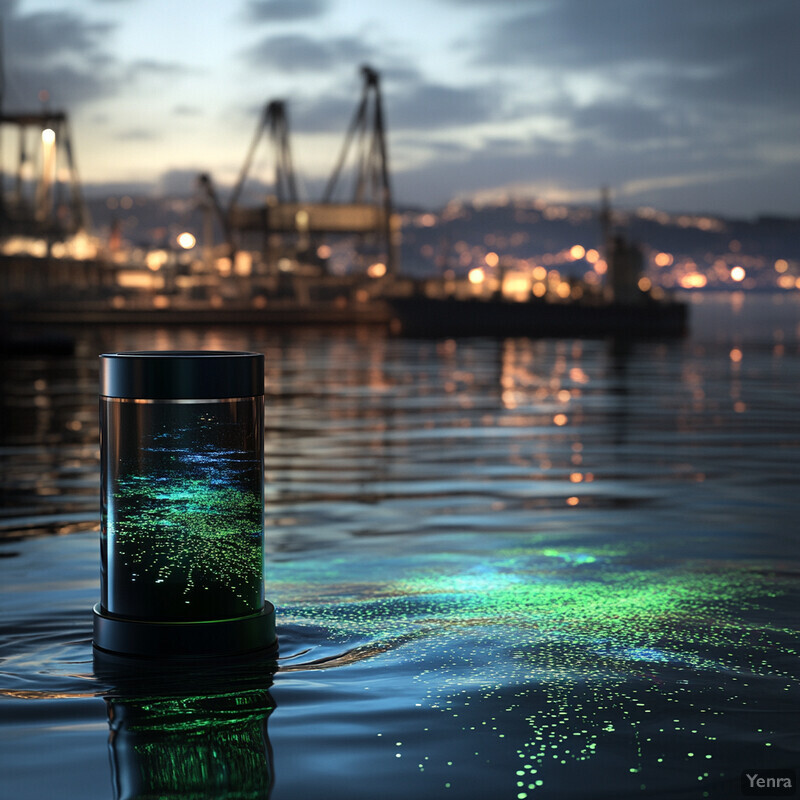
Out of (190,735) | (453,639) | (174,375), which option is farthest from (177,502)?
(453,639)

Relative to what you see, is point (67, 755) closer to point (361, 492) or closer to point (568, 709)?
point (568, 709)

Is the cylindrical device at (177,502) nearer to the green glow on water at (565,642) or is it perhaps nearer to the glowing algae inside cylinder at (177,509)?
the glowing algae inside cylinder at (177,509)

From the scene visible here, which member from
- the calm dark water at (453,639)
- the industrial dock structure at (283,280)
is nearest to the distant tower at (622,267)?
the industrial dock structure at (283,280)

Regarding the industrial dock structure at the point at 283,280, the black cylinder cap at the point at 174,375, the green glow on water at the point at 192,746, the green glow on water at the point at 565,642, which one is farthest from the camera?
the industrial dock structure at the point at 283,280

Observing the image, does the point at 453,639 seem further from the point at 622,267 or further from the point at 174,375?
the point at 622,267

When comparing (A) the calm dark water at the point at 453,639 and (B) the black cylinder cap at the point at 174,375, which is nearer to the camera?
(A) the calm dark water at the point at 453,639

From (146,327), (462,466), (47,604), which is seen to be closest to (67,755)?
(47,604)

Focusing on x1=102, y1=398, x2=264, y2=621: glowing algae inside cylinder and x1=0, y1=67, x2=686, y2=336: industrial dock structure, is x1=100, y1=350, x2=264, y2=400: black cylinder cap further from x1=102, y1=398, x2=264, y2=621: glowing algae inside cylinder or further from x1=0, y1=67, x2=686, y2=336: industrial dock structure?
x1=0, y1=67, x2=686, y2=336: industrial dock structure

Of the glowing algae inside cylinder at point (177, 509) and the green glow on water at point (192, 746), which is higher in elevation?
the glowing algae inside cylinder at point (177, 509)
